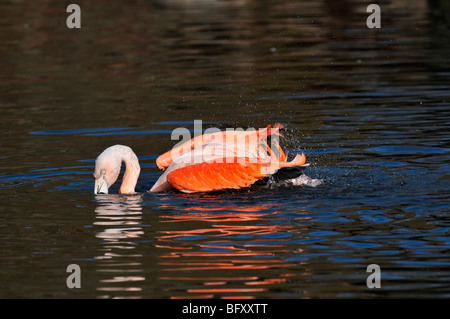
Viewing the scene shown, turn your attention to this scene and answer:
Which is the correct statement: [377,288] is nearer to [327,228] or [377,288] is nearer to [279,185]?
[327,228]

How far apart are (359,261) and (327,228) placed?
0.90 meters

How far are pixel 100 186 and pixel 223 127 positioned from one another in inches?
140

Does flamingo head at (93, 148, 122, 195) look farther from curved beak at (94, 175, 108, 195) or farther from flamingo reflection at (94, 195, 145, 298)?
flamingo reflection at (94, 195, 145, 298)

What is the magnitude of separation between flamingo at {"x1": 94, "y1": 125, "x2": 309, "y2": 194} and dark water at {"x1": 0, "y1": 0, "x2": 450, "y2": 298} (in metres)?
0.18

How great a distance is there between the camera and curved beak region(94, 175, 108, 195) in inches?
372

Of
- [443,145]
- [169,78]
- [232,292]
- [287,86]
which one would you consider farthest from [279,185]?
[169,78]

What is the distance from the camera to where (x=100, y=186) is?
9.48m

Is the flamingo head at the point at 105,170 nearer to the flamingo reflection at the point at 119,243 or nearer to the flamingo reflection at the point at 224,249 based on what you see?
the flamingo reflection at the point at 119,243

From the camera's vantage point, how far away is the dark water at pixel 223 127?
678cm

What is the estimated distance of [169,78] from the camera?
677 inches

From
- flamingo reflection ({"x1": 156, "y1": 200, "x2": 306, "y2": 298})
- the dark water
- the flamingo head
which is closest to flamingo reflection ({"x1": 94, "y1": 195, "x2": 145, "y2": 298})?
the dark water

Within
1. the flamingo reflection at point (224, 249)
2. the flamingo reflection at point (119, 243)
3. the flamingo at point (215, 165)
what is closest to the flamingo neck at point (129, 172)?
the flamingo at point (215, 165)

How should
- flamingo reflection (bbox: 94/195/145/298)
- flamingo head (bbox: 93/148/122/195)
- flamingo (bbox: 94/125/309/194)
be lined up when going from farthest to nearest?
flamingo head (bbox: 93/148/122/195)
flamingo (bbox: 94/125/309/194)
flamingo reflection (bbox: 94/195/145/298)
